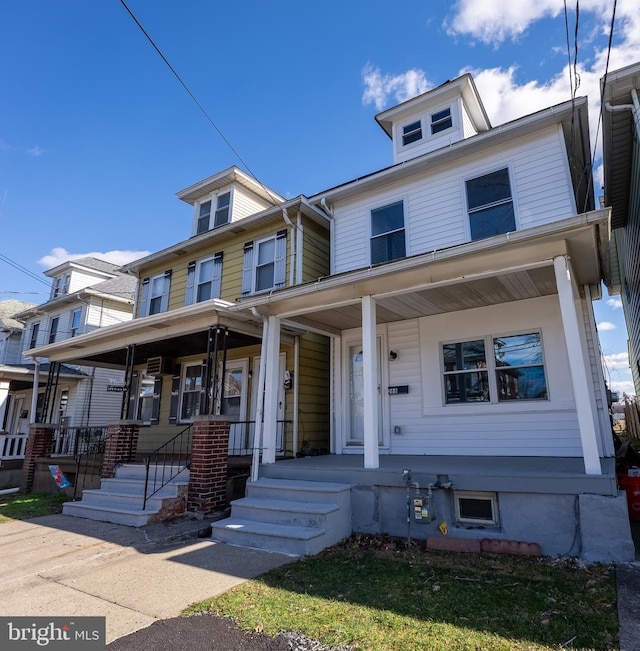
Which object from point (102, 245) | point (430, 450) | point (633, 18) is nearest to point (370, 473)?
point (430, 450)

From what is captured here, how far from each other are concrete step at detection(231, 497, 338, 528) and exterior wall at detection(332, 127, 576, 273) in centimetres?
473

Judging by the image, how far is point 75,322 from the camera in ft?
59.9

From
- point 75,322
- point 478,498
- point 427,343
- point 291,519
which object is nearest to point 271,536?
point 291,519

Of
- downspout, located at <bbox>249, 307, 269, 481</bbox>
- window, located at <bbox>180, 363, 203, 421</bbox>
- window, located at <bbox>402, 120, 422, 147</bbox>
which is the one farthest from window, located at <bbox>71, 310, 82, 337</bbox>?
window, located at <bbox>402, 120, 422, 147</bbox>

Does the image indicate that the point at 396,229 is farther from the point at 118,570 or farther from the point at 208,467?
the point at 118,570

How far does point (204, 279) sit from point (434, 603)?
9629 millimetres

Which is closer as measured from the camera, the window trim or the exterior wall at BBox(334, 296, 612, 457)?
the window trim

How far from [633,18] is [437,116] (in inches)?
177

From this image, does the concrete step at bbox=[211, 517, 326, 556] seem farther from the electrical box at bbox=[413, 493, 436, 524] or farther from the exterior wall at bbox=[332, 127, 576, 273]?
the exterior wall at bbox=[332, 127, 576, 273]

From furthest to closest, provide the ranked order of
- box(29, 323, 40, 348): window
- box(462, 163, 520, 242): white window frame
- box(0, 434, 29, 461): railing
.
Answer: box(29, 323, 40, 348): window < box(0, 434, 29, 461): railing < box(462, 163, 520, 242): white window frame

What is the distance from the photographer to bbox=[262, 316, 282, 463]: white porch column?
686 centimetres

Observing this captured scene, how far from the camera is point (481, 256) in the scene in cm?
527

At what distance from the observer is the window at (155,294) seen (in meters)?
12.2

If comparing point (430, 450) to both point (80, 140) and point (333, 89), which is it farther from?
point (80, 140)
